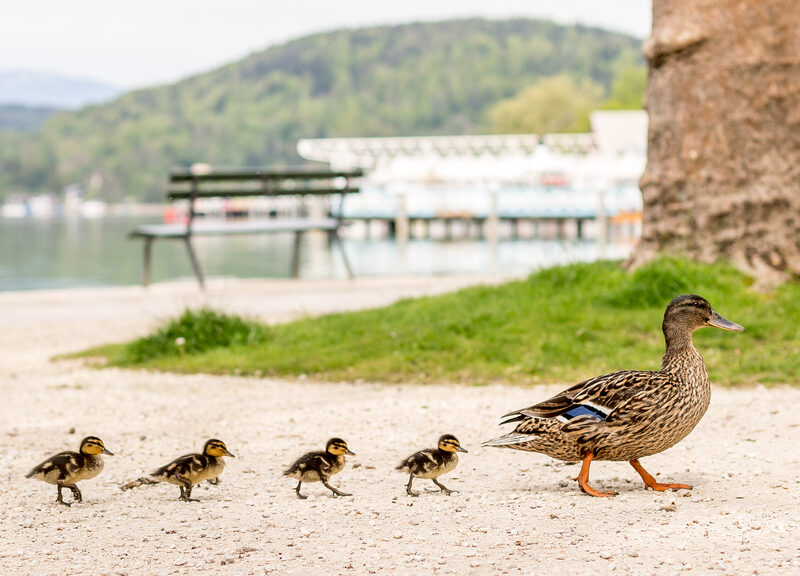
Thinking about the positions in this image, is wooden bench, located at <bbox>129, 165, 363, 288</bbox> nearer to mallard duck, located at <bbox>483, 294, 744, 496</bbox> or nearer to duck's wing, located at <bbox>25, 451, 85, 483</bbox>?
duck's wing, located at <bbox>25, 451, 85, 483</bbox>

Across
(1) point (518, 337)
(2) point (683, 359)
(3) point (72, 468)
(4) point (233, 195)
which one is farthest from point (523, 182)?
(3) point (72, 468)

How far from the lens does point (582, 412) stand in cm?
521

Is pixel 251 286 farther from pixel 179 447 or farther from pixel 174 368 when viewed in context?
pixel 179 447

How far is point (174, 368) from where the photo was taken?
392 inches

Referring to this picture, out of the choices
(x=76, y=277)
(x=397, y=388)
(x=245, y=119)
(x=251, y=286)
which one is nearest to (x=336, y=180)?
(x=251, y=286)

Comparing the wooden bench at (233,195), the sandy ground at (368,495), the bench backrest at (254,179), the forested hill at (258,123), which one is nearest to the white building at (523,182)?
the bench backrest at (254,179)

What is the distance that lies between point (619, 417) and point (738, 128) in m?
6.31

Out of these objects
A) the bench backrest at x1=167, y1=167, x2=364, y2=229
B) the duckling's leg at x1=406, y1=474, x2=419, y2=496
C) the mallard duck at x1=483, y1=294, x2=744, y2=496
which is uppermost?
the bench backrest at x1=167, y1=167, x2=364, y2=229

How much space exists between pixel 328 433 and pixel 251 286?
989cm

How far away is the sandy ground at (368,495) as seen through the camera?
4391mm

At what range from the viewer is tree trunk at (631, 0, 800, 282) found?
34.9 feet

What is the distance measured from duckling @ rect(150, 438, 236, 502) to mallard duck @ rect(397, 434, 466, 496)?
0.87m

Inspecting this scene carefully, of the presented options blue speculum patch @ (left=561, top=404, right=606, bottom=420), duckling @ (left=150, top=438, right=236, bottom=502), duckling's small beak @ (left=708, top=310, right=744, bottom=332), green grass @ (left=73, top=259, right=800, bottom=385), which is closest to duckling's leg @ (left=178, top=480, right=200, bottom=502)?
duckling @ (left=150, top=438, right=236, bottom=502)

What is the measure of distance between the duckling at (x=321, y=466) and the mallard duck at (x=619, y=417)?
2.62 feet
